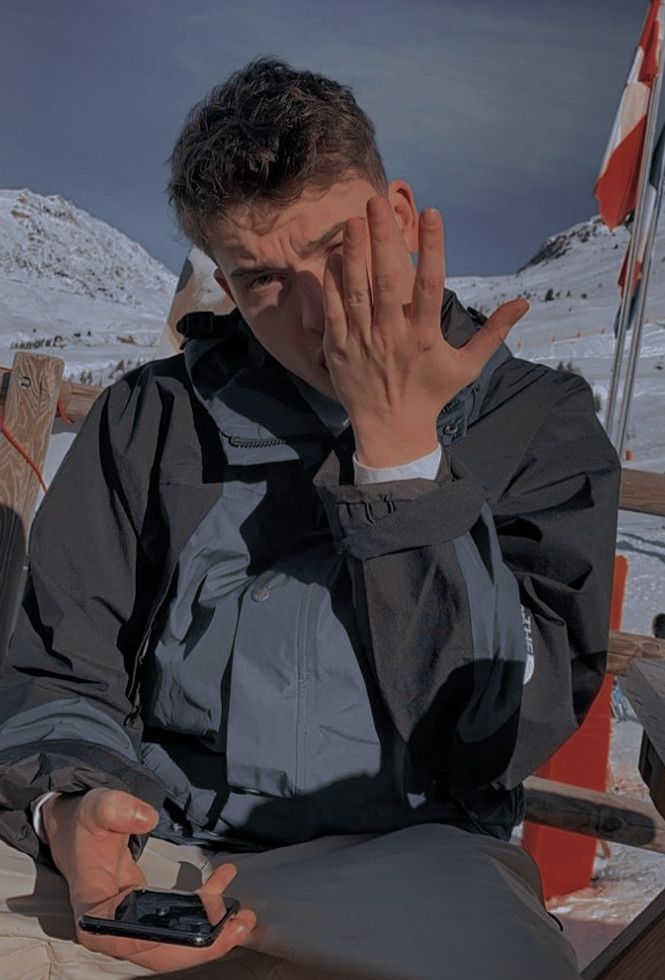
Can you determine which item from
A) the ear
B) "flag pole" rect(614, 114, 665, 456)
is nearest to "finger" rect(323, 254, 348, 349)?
the ear

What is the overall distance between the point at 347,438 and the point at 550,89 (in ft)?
42.0

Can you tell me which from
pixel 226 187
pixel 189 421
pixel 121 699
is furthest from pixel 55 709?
pixel 226 187

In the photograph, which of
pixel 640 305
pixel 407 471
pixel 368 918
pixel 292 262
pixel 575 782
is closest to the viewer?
pixel 368 918

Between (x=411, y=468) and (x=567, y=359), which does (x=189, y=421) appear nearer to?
(x=411, y=468)

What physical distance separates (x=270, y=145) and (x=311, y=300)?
196mm

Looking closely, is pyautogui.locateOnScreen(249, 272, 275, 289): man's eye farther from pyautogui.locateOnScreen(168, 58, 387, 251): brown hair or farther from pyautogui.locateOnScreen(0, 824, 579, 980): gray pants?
pyautogui.locateOnScreen(0, 824, 579, 980): gray pants

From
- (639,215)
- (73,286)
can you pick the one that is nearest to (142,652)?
(639,215)

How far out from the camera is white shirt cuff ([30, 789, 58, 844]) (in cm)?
119

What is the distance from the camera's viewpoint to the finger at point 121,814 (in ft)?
3.61

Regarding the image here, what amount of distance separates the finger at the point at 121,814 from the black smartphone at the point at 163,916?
0.06 metres

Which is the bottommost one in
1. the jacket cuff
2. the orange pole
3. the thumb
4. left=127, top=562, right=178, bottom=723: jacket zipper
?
the orange pole

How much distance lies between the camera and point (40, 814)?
1197mm

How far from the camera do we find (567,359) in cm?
1037

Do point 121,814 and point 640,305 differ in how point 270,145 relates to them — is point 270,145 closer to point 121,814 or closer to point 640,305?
point 121,814
